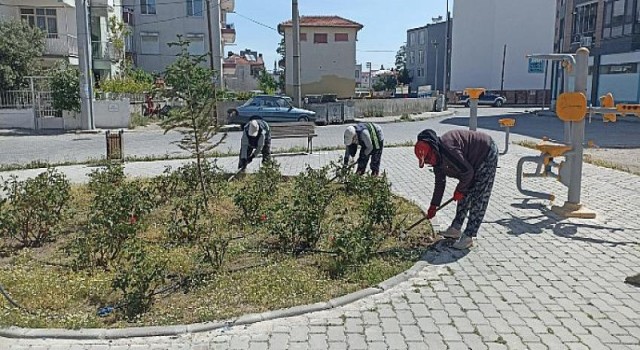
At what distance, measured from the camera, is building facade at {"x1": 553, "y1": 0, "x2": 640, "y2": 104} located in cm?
2823

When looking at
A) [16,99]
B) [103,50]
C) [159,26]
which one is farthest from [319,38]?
[16,99]

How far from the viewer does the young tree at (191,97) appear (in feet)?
21.0

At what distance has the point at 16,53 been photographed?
22.4 metres

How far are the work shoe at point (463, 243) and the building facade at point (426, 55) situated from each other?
69.3 m

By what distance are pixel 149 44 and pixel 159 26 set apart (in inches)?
64.7

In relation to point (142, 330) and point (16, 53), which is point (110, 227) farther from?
point (16, 53)

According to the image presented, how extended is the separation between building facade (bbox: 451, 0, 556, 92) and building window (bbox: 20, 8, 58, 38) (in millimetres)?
44147

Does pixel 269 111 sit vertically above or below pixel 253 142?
above

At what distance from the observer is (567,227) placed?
631 centimetres

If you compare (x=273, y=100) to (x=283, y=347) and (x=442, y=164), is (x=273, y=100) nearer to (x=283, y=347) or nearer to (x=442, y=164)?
(x=442, y=164)

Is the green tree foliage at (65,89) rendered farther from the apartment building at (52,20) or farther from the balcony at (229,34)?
the balcony at (229,34)

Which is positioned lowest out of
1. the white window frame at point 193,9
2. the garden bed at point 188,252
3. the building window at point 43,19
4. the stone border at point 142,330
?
the stone border at point 142,330

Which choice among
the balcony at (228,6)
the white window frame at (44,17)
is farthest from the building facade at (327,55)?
the white window frame at (44,17)

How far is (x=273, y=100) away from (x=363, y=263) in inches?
734
